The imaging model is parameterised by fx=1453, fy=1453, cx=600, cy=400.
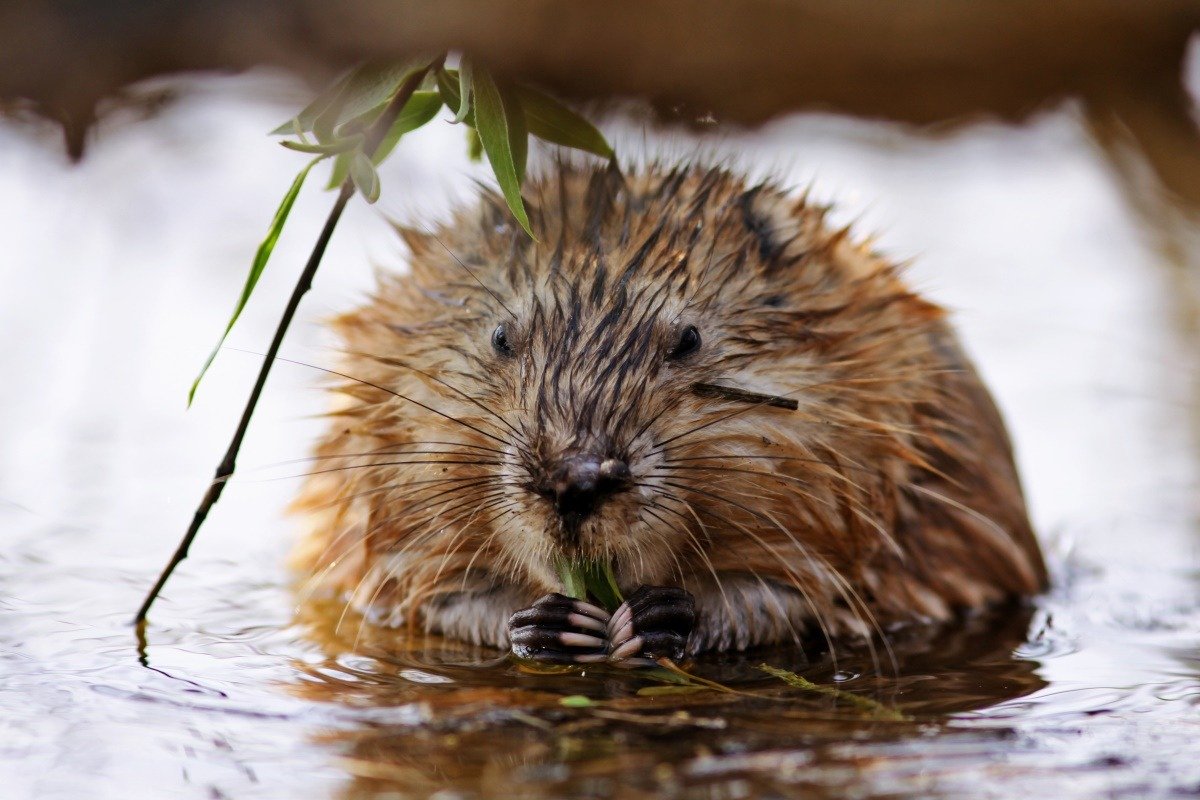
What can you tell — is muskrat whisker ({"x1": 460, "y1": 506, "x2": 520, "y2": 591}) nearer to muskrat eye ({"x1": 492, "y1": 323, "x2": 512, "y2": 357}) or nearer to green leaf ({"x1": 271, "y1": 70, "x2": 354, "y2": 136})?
muskrat eye ({"x1": 492, "y1": 323, "x2": 512, "y2": 357})

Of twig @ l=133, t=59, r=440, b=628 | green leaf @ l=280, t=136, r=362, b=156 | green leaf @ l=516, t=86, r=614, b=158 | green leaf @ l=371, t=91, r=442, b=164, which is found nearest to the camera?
green leaf @ l=280, t=136, r=362, b=156

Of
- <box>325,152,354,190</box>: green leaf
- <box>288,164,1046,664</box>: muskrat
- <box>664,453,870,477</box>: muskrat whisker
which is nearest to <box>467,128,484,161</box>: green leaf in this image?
<box>288,164,1046,664</box>: muskrat

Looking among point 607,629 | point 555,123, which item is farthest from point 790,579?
point 555,123

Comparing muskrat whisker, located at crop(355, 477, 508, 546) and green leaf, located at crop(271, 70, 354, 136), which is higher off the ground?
green leaf, located at crop(271, 70, 354, 136)

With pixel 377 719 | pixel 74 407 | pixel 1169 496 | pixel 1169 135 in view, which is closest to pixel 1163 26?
pixel 377 719

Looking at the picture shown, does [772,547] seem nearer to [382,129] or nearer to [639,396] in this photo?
[639,396]

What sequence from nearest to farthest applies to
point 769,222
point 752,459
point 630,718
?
1. point 630,718
2. point 752,459
3. point 769,222

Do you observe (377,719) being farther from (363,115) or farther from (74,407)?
(74,407)
